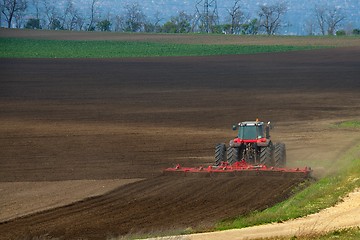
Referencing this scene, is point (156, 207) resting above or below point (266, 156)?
below

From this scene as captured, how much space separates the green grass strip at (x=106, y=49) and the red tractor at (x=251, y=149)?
64.8 meters

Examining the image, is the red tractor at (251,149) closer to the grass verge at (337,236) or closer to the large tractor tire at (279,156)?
the large tractor tire at (279,156)

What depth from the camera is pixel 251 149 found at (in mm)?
32688

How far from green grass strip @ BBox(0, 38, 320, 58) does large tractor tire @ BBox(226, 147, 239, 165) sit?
65.0 meters

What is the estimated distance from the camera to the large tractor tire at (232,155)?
106 ft

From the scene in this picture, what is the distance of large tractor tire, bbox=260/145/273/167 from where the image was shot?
31922 millimetres

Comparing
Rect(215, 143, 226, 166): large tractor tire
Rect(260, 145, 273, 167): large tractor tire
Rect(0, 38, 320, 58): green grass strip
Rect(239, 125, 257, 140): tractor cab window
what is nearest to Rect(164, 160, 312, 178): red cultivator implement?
Rect(260, 145, 273, 167): large tractor tire

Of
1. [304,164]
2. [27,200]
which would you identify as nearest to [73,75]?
[304,164]

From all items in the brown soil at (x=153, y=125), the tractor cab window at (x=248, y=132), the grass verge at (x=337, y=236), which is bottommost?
the brown soil at (x=153, y=125)

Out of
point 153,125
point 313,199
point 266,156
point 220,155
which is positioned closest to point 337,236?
point 313,199

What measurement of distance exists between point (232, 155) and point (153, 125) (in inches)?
591

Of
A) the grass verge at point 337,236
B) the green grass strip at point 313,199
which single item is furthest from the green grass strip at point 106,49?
the grass verge at point 337,236

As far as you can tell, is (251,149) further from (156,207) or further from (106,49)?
(106,49)

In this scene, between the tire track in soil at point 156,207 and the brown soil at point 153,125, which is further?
the brown soil at point 153,125
